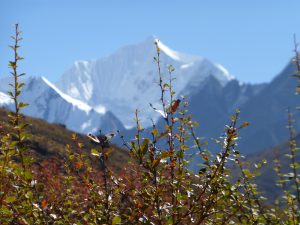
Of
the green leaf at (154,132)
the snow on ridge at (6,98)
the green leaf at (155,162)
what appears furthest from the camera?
the snow on ridge at (6,98)

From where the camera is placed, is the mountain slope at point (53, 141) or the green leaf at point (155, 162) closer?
the green leaf at point (155, 162)

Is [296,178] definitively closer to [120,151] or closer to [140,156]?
[140,156]

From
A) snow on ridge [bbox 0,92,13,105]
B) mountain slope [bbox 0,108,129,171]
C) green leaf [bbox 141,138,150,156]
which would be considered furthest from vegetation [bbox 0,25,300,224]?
mountain slope [bbox 0,108,129,171]

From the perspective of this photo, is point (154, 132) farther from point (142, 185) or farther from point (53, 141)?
point (53, 141)

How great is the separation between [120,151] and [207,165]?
246ft

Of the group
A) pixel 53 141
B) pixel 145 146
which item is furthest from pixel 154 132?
pixel 53 141

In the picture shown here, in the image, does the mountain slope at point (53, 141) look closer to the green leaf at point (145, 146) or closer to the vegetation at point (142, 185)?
the vegetation at point (142, 185)

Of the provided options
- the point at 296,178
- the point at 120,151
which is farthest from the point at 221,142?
the point at 120,151

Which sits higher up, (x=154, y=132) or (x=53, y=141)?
(x=154, y=132)

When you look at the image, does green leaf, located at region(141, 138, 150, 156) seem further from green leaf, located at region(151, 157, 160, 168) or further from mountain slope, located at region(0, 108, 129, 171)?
mountain slope, located at region(0, 108, 129, 171)

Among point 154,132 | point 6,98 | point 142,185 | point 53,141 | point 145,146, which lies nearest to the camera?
point 145,146

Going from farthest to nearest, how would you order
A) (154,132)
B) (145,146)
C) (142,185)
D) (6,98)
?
(6,98)
(142,185)
(154,132)
(145,146)

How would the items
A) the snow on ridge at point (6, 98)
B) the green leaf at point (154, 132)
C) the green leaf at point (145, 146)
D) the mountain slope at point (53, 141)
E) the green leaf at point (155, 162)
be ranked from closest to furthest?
1. the green leaf at point (145, 146)
2. the green leaf at point (155, 162)
3. the green leaf at point (154, 132)
4. the snow on ridge at point (6, 98)
5. the mountain slope at point (53, 141)

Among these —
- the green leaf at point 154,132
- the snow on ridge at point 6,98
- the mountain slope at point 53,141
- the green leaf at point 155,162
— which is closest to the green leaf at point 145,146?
the green leaf at point 155,162
